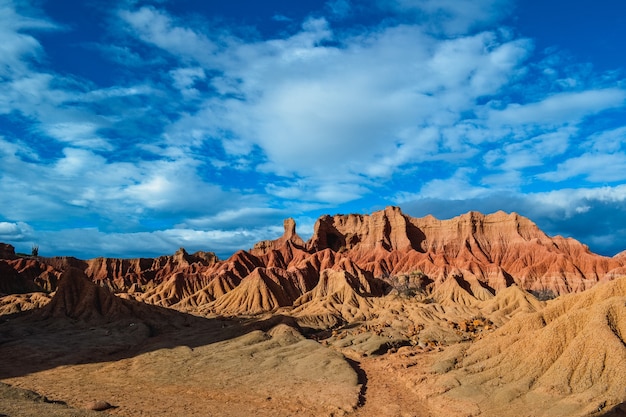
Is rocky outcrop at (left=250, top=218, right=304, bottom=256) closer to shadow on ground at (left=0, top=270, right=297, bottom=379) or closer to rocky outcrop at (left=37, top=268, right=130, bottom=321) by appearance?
shadow on ground at (left=0, top=270, right=297, bottom=379)

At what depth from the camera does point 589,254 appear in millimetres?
132500

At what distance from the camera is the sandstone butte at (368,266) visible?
364ft

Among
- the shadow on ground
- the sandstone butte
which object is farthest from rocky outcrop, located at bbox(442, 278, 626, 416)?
the sandstone butte

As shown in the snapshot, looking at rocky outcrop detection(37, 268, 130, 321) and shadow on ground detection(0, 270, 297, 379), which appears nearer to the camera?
shadow on ground detection(0, 270, 297, 379)

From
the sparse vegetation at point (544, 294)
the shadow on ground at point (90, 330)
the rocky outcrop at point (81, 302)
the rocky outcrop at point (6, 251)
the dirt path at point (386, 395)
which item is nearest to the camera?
the dirt path at point (386, 395)

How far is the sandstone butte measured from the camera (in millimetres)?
110875

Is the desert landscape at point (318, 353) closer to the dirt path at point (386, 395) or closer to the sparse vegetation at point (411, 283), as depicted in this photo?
the dirt path at point (386, 395)

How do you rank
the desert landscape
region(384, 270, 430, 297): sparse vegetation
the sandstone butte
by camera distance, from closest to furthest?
the desert landscape
the sandstone butte
region(384, 270, 430, 297): sparse vegetation

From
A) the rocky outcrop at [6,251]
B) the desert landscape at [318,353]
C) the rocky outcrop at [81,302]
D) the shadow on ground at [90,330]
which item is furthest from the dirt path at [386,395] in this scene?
the rocky outcrop at [6,251]

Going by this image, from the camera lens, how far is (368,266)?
147500 mm

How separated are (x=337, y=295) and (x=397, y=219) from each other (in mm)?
83404

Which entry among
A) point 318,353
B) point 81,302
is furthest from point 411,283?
point 81,302

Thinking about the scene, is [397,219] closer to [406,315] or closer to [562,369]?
[406,315]

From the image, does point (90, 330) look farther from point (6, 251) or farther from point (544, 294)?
point (6, 251)
